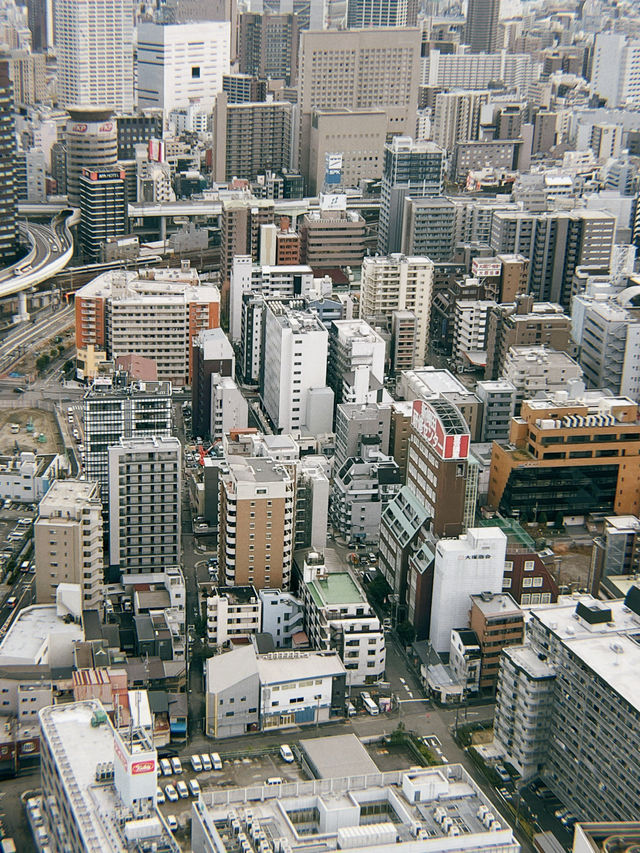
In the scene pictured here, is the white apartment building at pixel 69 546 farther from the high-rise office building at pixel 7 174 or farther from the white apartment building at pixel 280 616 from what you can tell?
the high-rise office building at pixel 7 174

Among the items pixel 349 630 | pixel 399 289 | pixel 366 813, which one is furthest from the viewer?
pixel 399 289

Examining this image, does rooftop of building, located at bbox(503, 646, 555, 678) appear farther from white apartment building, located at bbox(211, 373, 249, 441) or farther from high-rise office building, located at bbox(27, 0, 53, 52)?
high-rise office building, located at bbox(27, 0, 53, 52)

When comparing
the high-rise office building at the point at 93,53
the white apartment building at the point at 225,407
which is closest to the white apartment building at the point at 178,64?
the high-rise office building at the point at 93,53

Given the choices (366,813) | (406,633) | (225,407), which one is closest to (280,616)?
(406,633)

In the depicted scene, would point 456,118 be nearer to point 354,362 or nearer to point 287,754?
point 354,362

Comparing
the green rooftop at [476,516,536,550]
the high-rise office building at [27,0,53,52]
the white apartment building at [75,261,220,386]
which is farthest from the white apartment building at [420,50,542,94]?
the green rooftop at [476,516,536,550]
